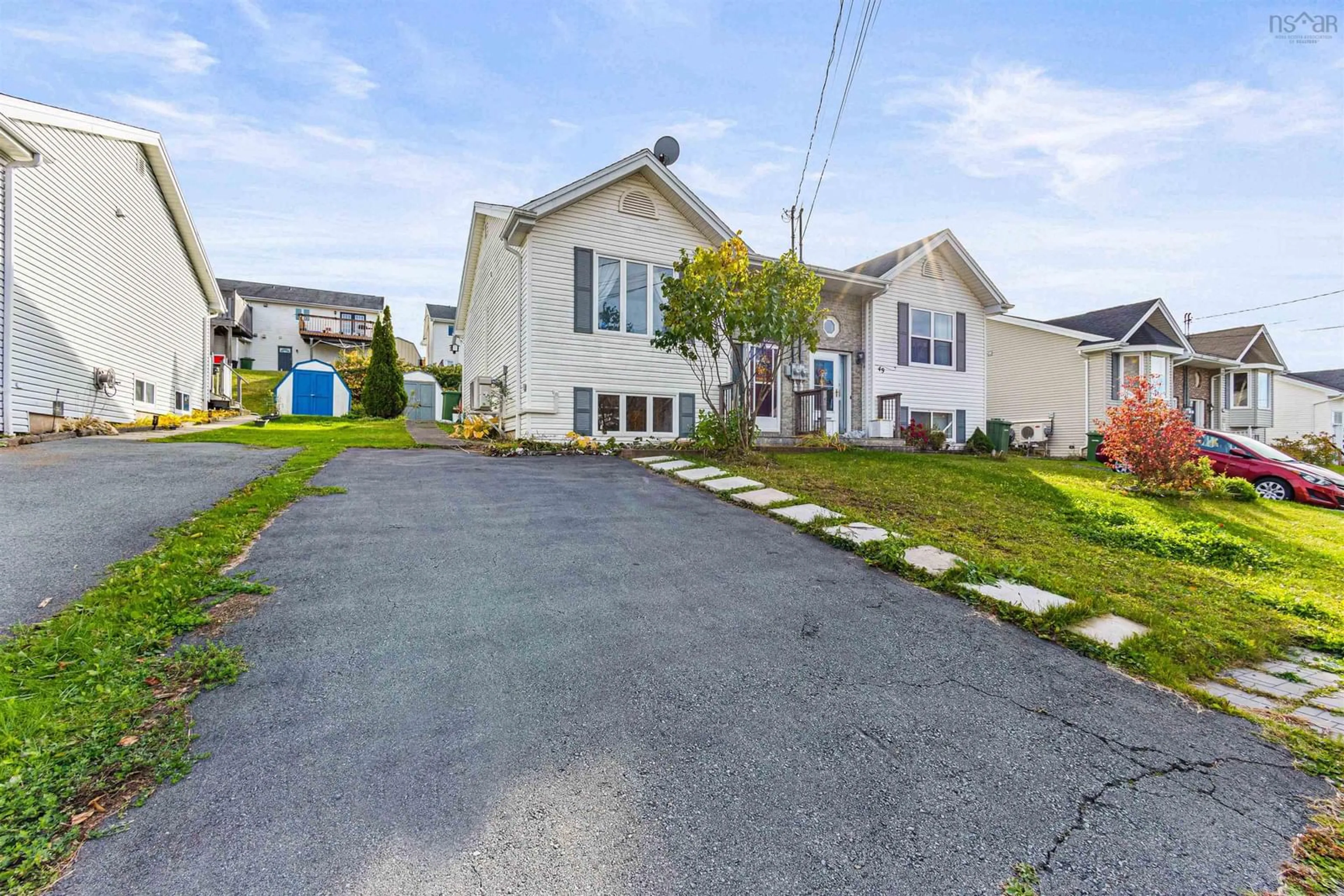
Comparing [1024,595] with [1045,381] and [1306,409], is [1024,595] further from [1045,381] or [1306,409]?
[1306,409]

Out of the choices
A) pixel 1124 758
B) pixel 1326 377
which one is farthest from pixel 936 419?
pixel 1326 377

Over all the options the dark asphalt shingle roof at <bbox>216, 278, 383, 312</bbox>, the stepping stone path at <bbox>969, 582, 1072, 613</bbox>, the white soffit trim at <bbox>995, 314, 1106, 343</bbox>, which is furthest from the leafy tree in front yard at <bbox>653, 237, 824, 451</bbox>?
the dark asphalt shingle roof at <bbox>216, 278, 383, 312</bbox>

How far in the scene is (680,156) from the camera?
1364 centimetres

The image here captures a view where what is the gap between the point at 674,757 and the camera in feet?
7.01

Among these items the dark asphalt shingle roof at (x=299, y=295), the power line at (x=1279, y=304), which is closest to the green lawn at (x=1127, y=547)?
the power line at (x=1279, y=304)

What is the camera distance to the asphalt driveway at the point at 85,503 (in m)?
3.37

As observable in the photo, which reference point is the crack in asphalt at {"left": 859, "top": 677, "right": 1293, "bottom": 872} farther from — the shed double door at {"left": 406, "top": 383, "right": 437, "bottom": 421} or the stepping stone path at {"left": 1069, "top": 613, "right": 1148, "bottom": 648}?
the shed double door at {"left": 406, "top": 383, "right": 437, "bottom": 421}

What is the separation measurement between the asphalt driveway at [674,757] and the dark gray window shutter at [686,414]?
891 centimetres

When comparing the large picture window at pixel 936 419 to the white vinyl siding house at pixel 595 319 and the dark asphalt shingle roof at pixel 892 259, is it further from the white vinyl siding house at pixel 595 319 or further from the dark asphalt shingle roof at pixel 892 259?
the white vinyl siding house at pixel 595 319

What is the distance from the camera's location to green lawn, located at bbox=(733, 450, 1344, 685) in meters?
3.65

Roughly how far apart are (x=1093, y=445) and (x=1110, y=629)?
1668 centimetres

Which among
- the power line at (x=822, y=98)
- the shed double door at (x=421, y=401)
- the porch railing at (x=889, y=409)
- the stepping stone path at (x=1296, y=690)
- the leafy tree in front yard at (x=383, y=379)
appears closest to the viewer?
the stepping stone path at (x=1296, y=690)

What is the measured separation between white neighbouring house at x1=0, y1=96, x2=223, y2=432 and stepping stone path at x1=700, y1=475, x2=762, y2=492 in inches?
441

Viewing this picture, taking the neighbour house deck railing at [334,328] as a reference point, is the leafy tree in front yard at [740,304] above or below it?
below
